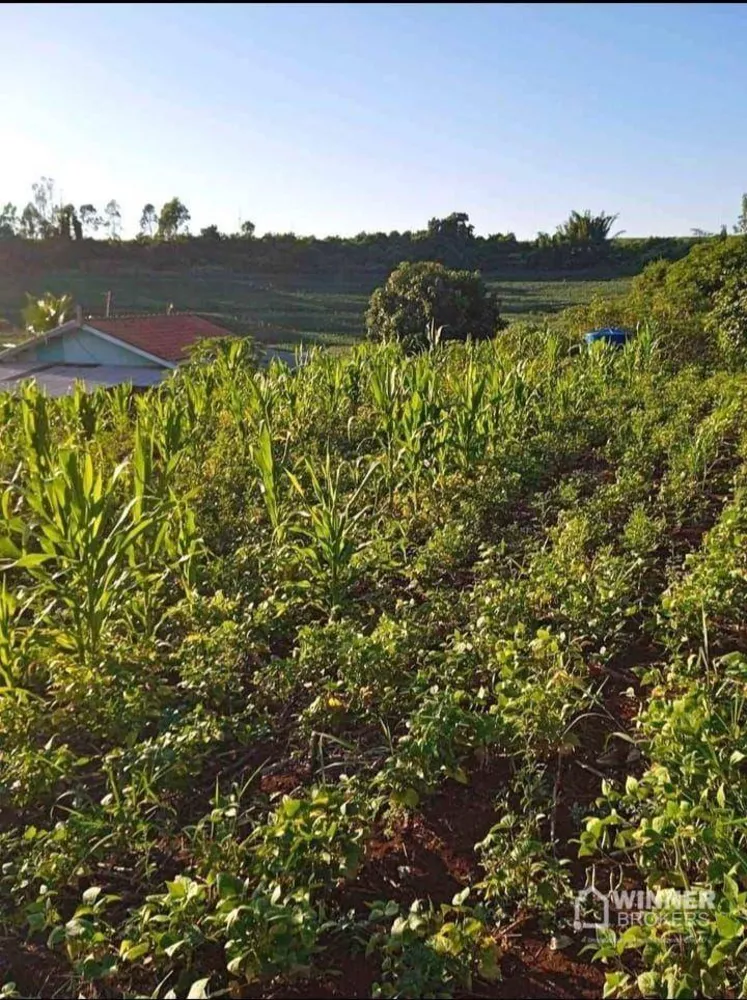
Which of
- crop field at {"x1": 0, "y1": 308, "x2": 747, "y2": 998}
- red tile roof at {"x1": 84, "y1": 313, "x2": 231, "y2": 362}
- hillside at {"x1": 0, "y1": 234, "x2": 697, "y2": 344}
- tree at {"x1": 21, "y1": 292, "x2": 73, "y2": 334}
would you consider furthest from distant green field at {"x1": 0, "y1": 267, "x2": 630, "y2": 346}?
crop field at {"x1": 0, "y1": 308, "x2": 747, "y2": 998}

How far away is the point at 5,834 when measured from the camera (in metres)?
1.84

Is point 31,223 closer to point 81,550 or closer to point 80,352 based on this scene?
point 80,352

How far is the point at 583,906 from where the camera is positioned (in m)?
1.65

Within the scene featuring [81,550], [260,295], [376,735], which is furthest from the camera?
[260,295]

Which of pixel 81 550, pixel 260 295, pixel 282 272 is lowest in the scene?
pixel 81 550

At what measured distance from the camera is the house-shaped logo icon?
1.62m

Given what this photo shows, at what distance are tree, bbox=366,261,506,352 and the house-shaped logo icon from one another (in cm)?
1140

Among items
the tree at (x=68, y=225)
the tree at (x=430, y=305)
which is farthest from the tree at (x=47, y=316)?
the tree at (x=68, y=225)

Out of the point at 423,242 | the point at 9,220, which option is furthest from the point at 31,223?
the point at 423,242

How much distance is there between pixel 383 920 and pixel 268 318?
30050 millimetres

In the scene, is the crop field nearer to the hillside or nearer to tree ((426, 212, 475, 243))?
the hillside

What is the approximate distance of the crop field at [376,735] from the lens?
1521 millimetres

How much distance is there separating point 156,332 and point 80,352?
1711mm

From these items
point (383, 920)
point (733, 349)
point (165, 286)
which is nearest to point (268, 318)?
point (165, 286)
